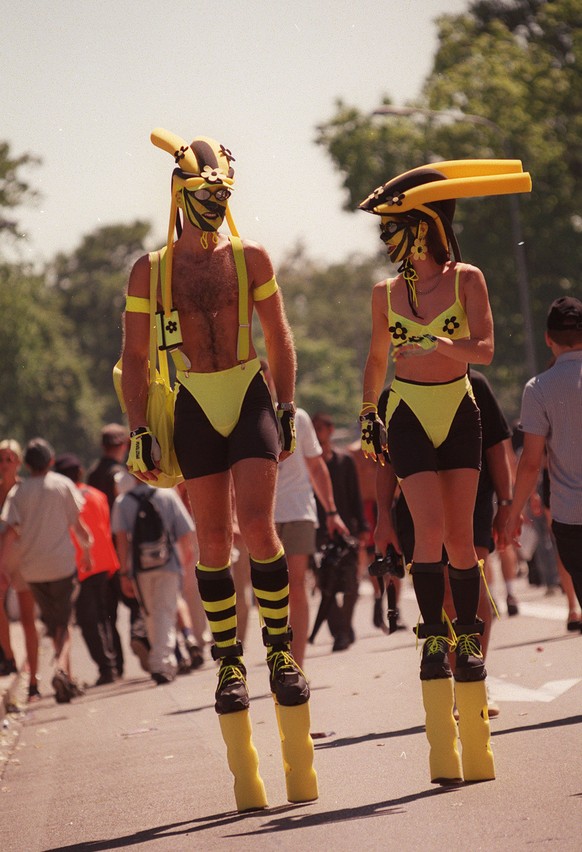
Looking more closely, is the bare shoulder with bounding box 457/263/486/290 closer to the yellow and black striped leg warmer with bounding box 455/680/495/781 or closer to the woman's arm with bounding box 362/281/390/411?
the woman's arm with bounding box 362/281/390/411

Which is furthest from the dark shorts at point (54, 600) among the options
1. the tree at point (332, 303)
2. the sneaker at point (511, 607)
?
Result: the tree at point (332, 303)

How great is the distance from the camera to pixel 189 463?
6551 mm

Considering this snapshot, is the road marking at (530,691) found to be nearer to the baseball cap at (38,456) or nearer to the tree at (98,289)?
the baseball cap at (38,456)

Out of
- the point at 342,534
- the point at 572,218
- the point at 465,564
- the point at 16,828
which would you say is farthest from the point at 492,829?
the point at 572,218

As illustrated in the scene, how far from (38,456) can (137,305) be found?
723cm

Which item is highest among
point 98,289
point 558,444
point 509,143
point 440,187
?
point 98,289

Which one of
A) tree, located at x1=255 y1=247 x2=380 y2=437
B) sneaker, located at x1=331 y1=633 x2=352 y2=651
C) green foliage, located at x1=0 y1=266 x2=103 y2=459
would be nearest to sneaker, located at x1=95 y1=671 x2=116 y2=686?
sneaker, located at x1=331 y1=633 x2=352 y2=651

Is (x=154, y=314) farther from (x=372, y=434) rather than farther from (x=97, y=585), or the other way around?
(x=97, y=585)

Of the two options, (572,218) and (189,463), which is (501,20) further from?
(189,463)

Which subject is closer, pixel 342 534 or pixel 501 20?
pixel 342 534

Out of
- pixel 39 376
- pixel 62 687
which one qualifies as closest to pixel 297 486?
pixel 62 687

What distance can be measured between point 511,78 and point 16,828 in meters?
37.4

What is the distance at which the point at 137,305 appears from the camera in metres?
6.64

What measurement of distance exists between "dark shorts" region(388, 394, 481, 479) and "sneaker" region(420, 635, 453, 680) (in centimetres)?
64
